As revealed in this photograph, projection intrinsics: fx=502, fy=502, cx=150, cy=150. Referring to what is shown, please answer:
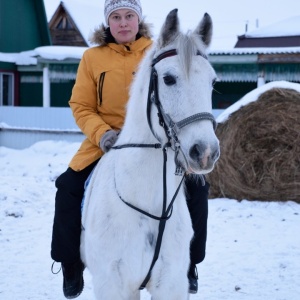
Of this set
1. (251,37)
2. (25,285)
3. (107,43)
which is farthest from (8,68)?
(107,43)

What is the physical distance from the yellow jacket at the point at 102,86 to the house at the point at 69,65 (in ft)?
36.8

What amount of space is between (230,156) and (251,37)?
16990mm

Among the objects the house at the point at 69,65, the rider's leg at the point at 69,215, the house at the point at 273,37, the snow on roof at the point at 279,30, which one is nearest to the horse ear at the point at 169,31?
the rider's leg at the point at 69,215

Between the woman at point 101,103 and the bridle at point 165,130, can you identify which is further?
the woman at point 101,103

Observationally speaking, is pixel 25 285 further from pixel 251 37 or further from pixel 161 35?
pixel 251 37

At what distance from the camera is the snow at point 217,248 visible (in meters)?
4.95

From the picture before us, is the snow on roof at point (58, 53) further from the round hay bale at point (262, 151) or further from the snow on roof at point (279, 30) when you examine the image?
the snow on roof at point (279, 30)

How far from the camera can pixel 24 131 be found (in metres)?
14.9

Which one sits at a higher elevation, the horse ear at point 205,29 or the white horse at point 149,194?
the horse ear at point 205,29

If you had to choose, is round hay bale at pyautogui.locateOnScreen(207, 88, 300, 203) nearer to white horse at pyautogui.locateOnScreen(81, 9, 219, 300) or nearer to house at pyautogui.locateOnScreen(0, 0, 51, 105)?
white horse at pyautogui.locateOnScreen(81, 9, 219, 300)

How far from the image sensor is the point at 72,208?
3.50 meters

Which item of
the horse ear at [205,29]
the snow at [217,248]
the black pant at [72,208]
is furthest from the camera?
the snow at [217,248]

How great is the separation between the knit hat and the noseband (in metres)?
0.81

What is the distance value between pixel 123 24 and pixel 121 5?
0.12 metres
